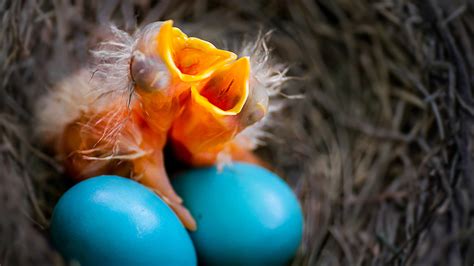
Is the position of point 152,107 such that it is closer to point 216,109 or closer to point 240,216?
point 216,109

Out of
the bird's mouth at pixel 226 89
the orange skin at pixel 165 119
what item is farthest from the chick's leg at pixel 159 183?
the bird's mouth at pixel 226 89

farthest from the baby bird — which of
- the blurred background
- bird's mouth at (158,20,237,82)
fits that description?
the blurred background

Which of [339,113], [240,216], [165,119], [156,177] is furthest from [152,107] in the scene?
[339,113]

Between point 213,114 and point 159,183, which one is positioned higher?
point 213,114

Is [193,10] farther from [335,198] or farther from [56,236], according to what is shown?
[56,236]

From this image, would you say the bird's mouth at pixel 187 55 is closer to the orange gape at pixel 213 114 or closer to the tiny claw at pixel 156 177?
the orange gape at pixel 213 114

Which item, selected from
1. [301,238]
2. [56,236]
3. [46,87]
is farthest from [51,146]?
[301,238]
